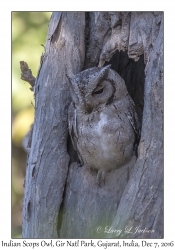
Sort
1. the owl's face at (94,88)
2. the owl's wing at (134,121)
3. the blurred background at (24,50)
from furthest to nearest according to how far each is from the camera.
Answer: the blurred background at (24,50), the owl's wing at (134,121), the owl's face at (94,88)

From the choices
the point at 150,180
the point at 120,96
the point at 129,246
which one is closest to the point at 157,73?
the point at 120,96

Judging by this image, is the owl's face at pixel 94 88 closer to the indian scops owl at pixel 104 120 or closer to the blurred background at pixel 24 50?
the indian scops owl at pixel 104 120

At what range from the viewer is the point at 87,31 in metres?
3.31

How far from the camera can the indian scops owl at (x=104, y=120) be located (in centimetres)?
289

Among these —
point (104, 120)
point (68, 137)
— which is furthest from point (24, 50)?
point (104, 120)

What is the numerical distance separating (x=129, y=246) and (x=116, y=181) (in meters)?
0.54

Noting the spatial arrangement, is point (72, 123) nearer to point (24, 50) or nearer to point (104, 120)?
point (104, 120)

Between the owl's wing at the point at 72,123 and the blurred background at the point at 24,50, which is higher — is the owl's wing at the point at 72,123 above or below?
below

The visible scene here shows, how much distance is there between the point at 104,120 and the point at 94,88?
22 cm

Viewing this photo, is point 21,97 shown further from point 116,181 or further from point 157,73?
point 157,73

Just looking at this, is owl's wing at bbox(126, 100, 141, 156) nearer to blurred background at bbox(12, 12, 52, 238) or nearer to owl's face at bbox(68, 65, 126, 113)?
owl's face at bbox(68, 65, 126, 113)

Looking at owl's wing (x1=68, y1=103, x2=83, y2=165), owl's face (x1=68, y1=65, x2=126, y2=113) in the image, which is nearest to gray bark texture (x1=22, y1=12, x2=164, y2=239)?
owl's wing (x1=68, y1=103, x2=83, y2=165)

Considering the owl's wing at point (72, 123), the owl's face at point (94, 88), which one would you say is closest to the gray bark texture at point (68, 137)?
the owl's wing at point (72, 123)

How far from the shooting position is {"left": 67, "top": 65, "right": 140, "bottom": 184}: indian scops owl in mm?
2893
